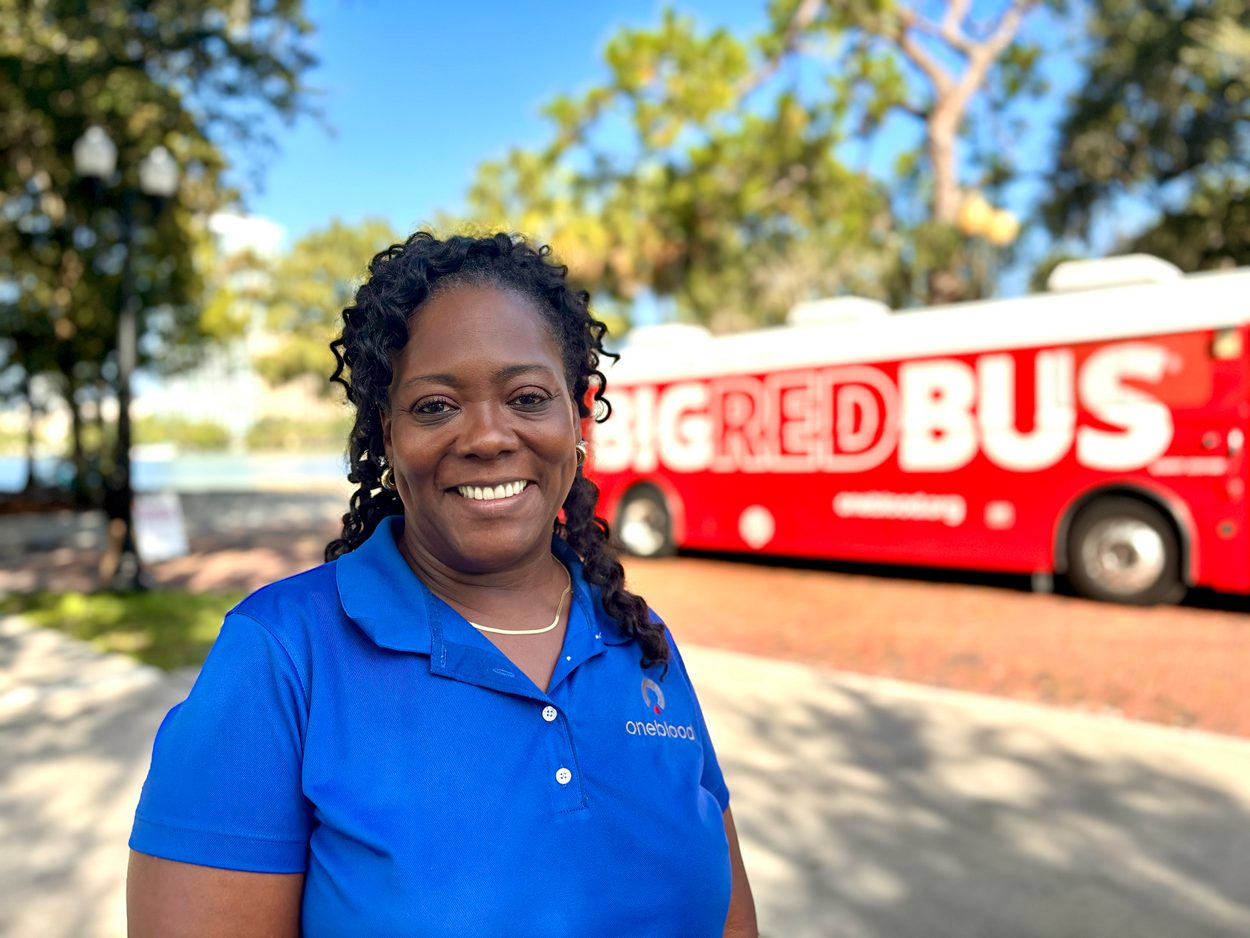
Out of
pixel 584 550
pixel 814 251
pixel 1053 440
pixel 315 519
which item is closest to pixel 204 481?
pixel 315 519

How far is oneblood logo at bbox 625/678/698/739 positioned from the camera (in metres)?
1.54

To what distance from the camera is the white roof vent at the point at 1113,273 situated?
28.1 ft

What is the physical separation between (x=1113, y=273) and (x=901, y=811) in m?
6.34

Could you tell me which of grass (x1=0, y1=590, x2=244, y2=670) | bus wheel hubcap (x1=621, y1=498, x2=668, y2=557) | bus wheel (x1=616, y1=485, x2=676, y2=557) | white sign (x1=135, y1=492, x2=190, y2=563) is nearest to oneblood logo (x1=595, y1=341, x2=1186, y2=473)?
bus wheel (x1=616, y1=485, x2=676, y2=557)

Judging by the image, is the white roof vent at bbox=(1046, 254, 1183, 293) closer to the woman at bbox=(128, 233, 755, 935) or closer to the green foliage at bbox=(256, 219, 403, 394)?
the woman at bbox=(128, 233, 755, 935)

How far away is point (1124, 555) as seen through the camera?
856 centimetres

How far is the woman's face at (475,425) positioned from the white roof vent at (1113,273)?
8179 mm

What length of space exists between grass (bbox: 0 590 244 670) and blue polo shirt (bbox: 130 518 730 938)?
19.1 feet

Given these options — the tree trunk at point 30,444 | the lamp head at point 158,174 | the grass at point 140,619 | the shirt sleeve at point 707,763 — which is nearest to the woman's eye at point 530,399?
the shirt sleeve at point 707,763

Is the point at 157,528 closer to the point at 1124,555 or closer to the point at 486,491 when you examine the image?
the point at 1124,555

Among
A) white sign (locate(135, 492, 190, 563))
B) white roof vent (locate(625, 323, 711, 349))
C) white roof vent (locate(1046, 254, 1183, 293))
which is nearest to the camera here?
white roof vent (locate(1046, 254, 1183, 293))

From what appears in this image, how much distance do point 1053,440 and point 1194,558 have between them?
4.85 ft

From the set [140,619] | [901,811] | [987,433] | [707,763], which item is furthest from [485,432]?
[987,433]

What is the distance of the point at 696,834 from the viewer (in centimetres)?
153
